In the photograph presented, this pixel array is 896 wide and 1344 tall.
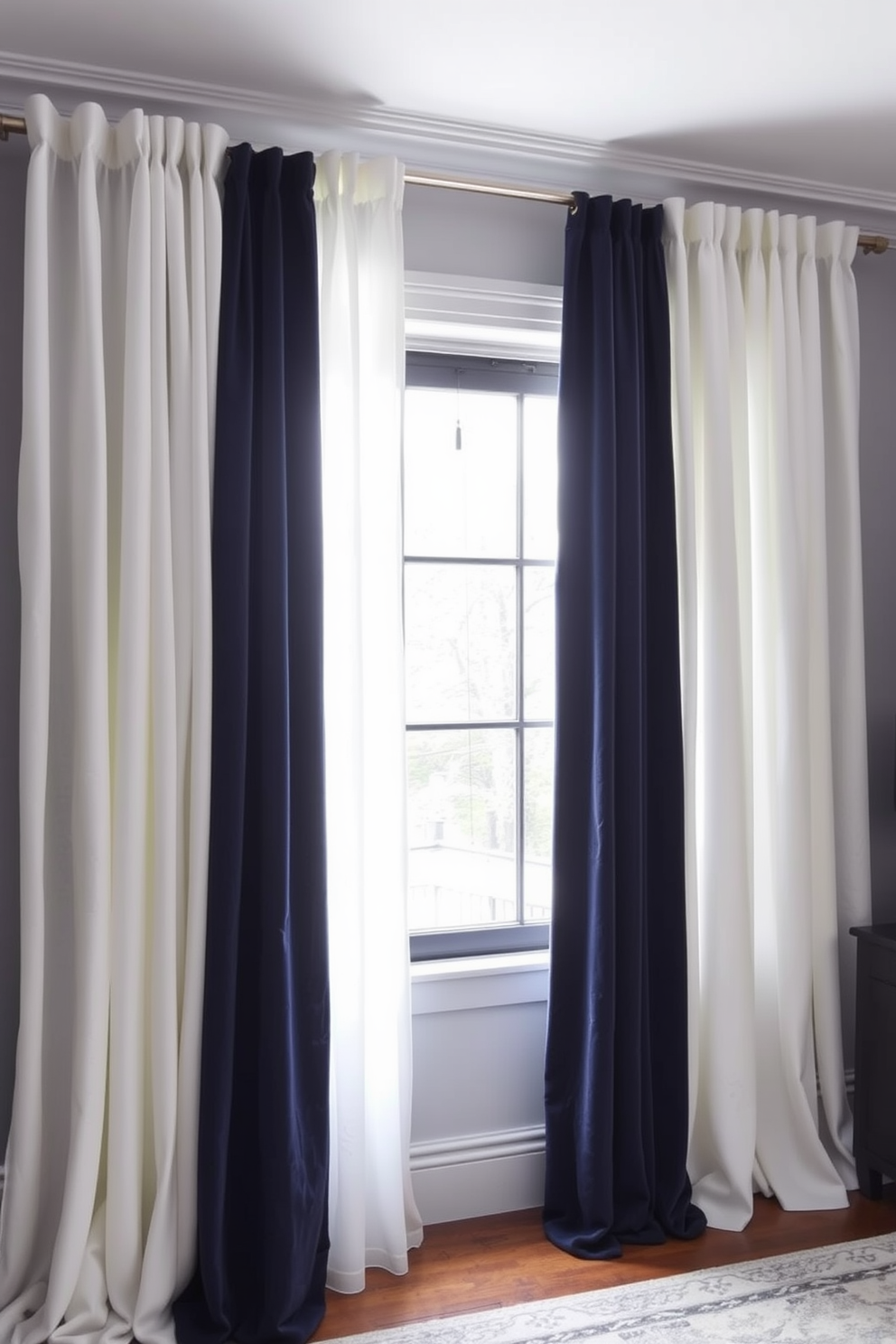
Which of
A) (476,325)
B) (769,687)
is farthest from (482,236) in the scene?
(769,687)

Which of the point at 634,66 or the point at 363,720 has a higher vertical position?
the point at 634,66

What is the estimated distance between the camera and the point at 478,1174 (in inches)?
103

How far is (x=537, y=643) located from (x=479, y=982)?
0.87m

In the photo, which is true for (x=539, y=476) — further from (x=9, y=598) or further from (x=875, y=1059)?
(x=875, y=1059)

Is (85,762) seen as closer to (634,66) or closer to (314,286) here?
(314,286)

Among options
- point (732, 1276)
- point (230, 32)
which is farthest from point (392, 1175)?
point (230, 32)

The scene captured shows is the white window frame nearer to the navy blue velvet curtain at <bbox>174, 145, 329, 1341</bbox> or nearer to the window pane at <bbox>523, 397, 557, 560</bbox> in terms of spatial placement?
the window pane at <bbox>523, 397, 557, 560</bbox>

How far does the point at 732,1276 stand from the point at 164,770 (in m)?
1.62

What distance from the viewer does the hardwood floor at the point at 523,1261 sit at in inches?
88.2

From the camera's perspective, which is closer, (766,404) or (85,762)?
(85,762)

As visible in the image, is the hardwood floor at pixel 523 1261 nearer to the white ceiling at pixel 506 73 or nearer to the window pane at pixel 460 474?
the window pane at pixel 460 474

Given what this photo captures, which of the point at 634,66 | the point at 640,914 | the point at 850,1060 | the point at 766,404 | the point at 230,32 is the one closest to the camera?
the point at 230,32

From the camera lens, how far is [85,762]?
2.13 meters

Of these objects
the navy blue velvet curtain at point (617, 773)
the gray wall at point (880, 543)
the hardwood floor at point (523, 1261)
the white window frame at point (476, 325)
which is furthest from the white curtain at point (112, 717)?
the gray wall at point (880, 543)
